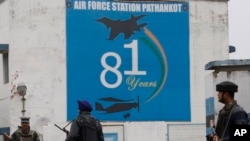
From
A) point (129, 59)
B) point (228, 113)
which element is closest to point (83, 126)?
point (228, 113)

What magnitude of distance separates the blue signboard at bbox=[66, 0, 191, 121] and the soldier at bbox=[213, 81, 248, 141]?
61.1ft

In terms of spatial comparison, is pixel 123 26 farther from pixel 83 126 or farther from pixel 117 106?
pixel 83 126

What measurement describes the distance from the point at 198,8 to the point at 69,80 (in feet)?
17.7

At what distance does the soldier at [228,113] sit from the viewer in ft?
35.4

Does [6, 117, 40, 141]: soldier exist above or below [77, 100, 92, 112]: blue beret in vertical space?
below

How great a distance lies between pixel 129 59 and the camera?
29969 millimetres

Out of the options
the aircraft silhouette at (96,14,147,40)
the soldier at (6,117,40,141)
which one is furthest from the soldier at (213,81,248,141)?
the aircraft silhouette at (96,14,147,40)

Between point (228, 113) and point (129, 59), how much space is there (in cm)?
1916

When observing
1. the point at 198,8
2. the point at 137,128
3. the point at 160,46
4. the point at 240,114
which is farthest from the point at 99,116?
the point at 240,114

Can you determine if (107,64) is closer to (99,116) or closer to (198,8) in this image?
(99,116)

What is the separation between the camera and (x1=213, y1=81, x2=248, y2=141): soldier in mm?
10797

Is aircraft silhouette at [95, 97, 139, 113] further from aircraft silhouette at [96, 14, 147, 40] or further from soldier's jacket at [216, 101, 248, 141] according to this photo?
soldier's jacket at [216, 101, 248, 141]

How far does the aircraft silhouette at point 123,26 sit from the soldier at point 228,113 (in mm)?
19248

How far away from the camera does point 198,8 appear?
31.1 m
